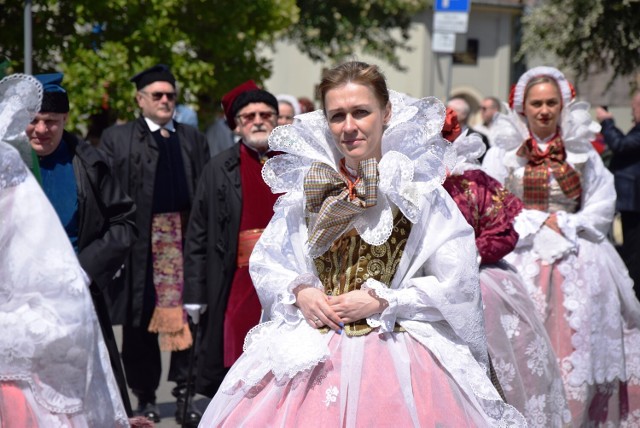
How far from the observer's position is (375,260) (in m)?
4.11

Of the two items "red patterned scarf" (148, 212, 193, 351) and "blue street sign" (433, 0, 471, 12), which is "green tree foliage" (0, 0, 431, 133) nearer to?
"blue street sign" (433, 0, 471, 12)

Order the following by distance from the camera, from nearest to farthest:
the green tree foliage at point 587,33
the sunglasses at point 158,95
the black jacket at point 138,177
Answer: the black jacket at point 138,177 → the sunglasses at point 158,95 → the green tree foliage at point 587,33

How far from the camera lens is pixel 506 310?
18.7 feet

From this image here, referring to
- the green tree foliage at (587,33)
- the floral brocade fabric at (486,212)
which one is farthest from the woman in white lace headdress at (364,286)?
the green tree foliage at (587,33)

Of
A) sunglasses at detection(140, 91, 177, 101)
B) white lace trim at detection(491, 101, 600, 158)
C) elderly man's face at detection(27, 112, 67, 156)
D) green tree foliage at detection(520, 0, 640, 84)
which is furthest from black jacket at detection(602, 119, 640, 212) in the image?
green tree foliage at detection(520, 0, 640, 84)

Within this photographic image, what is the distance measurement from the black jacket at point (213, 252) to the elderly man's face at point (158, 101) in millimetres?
1174

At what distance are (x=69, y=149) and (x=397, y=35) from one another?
32184 mm

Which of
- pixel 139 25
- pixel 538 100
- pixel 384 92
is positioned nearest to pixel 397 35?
pixel 139 25

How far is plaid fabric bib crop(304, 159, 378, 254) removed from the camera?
A: 4090mm

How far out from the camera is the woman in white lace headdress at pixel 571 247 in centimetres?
652

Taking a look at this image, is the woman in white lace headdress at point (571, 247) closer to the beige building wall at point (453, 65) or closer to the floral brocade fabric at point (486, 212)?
the floral brocade fabric at point (486, 212)

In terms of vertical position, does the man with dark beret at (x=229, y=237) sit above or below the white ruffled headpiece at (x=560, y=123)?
below

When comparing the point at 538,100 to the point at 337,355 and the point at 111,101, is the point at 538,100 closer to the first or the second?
the point at 337,355

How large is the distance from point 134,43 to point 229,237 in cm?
463
